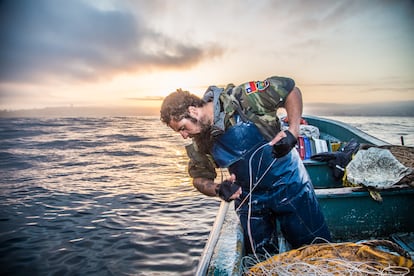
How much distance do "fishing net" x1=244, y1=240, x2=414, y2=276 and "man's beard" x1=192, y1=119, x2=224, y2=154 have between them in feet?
4.26

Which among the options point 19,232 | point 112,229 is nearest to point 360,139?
point 112,229

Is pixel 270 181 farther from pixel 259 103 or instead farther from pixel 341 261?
pixel 341 261

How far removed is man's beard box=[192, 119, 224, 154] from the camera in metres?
2.70

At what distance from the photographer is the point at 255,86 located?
106 inches

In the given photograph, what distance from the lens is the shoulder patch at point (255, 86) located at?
2.65 metres

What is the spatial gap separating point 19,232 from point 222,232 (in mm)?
5527

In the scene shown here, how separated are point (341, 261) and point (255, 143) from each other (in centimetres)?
127

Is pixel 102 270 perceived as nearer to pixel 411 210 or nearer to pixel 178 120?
pixel 178 120

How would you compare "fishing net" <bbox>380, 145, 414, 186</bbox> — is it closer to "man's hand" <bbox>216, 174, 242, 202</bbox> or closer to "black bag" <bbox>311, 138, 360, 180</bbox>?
"black bag" <bbox>311, 138, 360, 180</bbox>

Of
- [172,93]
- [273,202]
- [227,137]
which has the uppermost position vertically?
[172,93]

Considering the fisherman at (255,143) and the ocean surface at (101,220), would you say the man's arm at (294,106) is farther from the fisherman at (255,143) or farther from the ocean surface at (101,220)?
the ocean surface at (101,220)

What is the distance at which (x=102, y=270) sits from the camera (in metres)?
4.51

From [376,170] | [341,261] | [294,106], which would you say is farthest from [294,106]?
[376,170]

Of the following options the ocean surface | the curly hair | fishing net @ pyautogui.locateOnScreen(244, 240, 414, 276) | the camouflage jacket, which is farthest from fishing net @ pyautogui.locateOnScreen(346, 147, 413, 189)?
the ocean surface
